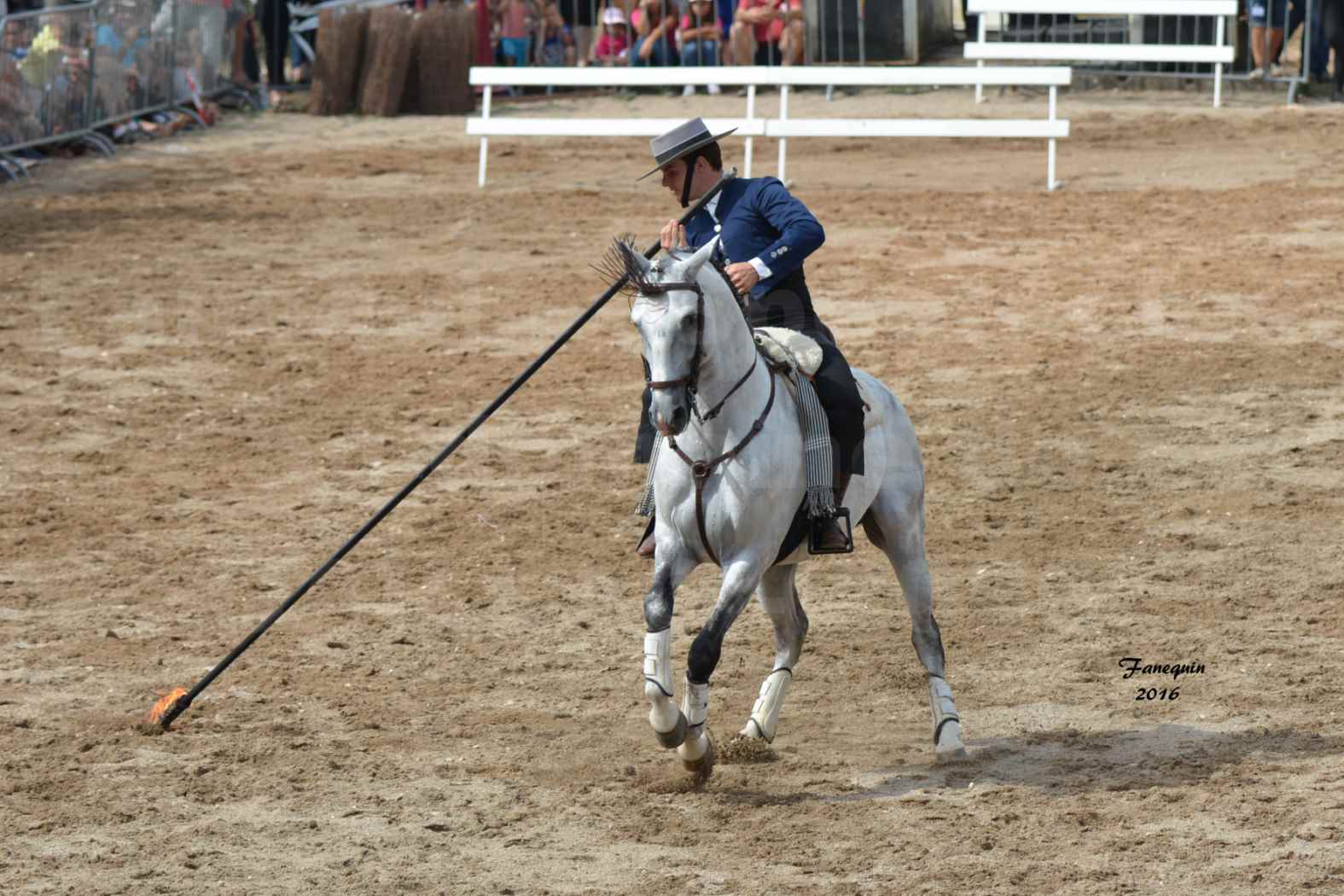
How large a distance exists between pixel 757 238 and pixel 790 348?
1.46 ft

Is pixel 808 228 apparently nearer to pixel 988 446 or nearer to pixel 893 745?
pixel 893 745

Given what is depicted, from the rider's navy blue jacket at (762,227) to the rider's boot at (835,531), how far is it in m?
0.84

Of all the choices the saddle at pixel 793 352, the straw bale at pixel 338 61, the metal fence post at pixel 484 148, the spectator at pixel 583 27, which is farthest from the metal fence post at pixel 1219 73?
the saddle at pixel 793 352

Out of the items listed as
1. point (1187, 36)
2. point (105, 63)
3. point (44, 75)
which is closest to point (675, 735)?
point (44, 75)

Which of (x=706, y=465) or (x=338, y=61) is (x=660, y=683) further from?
(x=338, y=61)

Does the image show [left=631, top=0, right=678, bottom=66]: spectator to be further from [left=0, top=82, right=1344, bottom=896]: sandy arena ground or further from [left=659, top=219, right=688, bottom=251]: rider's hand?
[left=659, top=219, right=688, bottom=251]: rider's hand

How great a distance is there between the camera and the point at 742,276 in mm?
7152

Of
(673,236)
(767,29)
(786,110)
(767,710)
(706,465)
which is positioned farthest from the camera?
(767,29)

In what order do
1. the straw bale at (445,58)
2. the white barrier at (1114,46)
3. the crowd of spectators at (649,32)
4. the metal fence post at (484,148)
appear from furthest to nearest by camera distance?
the straw bale at (445,58), the crowd of spectators at (649,32), the white barrier at (1114,46), the metal fence post at (484,148)

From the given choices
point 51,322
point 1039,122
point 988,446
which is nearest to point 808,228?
point 988,446

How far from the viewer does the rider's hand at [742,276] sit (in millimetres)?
7145

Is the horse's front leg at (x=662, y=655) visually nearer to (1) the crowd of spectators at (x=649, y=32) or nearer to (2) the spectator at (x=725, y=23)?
(1) the crowd of spectators at (x=649, y=32)
